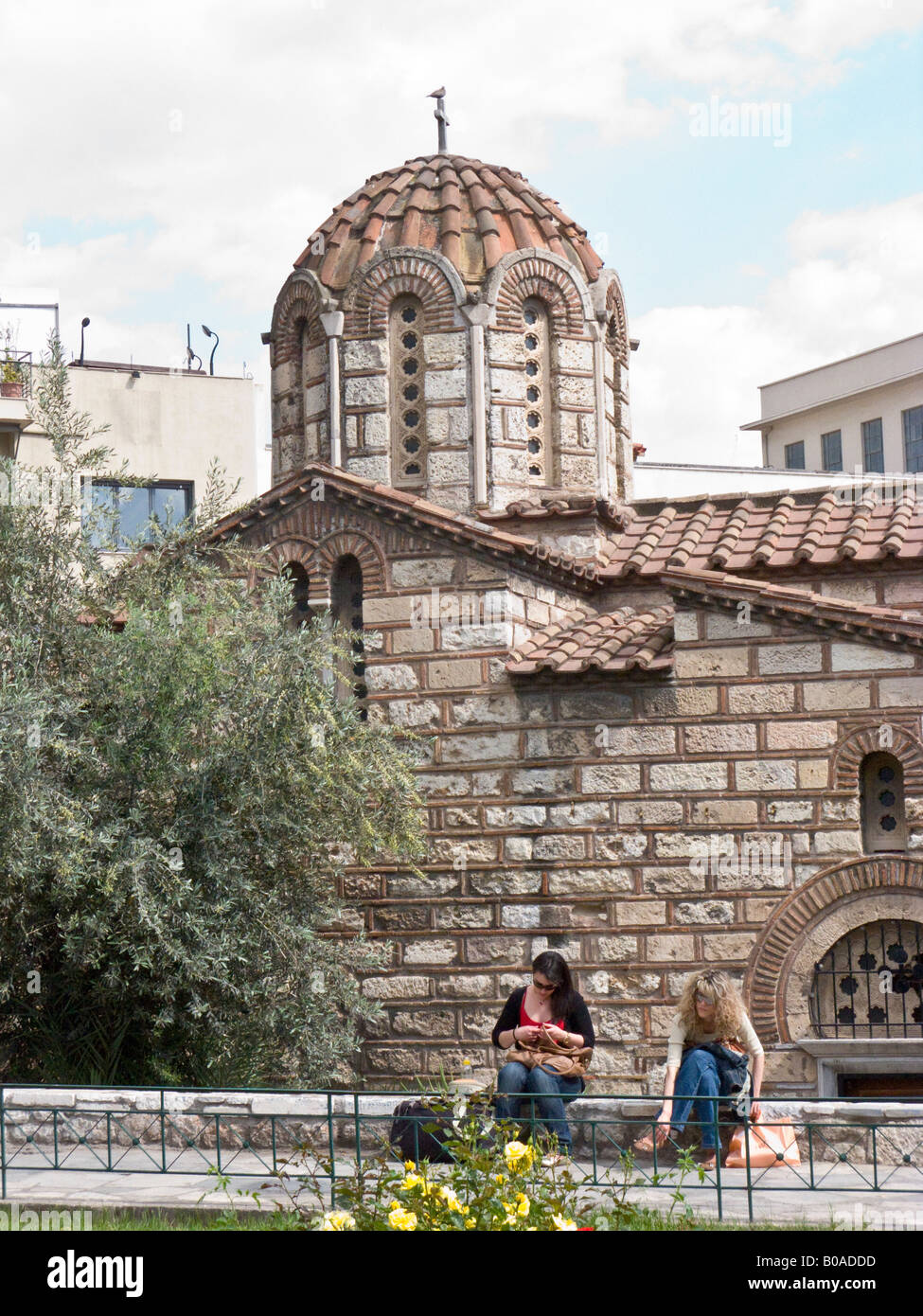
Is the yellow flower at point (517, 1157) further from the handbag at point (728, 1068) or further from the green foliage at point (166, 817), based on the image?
the green foliage at point (166, 817)

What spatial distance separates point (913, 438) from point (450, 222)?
89.3 feet

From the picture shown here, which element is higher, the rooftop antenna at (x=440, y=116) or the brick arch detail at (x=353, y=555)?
the rooftop antenna at (x=440, y=116)

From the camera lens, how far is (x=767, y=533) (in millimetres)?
15492

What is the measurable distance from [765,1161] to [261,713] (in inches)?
204

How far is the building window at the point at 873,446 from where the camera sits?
42.8 meters

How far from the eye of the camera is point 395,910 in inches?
556

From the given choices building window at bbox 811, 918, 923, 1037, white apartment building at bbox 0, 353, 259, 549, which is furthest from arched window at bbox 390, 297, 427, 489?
white apartment building at bbox 0, 353, 259, 549

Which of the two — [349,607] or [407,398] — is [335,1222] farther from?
[407,398]

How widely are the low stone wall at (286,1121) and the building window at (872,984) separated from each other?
3.78 metres

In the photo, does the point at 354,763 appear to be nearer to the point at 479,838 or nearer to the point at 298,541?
the point at 479,838

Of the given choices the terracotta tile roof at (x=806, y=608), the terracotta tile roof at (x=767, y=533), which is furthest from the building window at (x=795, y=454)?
the terracotta tile roof at (x=806, y=608)

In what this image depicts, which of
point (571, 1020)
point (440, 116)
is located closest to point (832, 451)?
point (440, 116)

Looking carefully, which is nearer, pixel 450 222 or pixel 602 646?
pixel 602 646

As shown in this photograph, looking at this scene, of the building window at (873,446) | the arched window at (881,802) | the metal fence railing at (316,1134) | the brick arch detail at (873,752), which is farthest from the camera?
the building window at (873,446)
